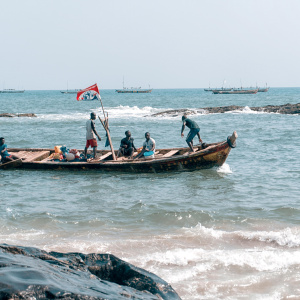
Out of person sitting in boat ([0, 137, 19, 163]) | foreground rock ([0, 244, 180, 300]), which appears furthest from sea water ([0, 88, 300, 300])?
foreground rock ([0, 244, 180, 300])

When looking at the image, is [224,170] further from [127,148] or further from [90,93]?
[90,93]

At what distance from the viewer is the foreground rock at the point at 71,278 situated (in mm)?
3742

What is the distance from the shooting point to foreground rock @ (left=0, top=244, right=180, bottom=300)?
3.74 meters

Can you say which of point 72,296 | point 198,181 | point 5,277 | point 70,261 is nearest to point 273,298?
point 70,261

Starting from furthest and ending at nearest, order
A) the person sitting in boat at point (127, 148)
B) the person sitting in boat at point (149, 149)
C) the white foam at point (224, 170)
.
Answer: the person sitting in boat at point (127, 148) < the white foam at point (224, 170) < the person sitting in boat at point (149, 149)

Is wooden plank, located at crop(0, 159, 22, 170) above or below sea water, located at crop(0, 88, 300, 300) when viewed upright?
above

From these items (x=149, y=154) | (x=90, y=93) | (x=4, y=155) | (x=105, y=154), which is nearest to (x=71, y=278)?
(x=149, y=154)

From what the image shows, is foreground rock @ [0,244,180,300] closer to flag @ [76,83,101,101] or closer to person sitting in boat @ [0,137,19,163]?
person sitting in boat @ [0,137,19,163]

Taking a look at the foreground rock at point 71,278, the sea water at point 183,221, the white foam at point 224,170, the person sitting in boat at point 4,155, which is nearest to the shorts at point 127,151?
the sea water at point 183,221

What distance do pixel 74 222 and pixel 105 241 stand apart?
1540mm

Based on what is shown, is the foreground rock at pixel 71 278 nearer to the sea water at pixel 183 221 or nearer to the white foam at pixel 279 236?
the sea water at pixel 183 221

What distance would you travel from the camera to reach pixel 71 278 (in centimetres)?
429

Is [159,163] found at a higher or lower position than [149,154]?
lower

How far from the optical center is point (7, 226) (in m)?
9.70
